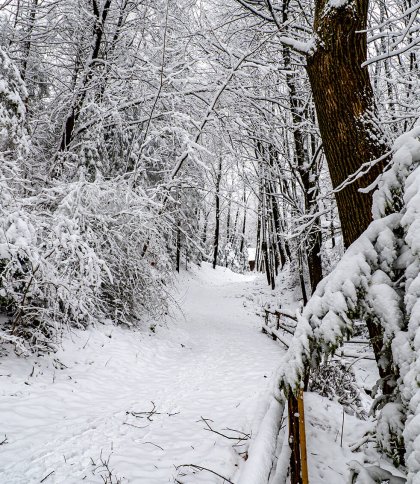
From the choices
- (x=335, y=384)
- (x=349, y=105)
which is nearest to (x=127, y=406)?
(x=335, y=384)

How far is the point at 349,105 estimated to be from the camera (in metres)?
2.83

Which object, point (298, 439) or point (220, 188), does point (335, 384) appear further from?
point (220, 188)

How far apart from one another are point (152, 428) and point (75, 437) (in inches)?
37.6

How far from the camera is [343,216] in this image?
9.57ft

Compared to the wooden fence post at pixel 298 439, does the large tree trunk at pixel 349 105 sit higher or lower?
higher

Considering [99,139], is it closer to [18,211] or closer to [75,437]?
[18,211]

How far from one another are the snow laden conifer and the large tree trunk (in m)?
Result: 0.88

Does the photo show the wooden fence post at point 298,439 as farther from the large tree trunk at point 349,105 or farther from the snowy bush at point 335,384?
the snowy bush at point 335,384

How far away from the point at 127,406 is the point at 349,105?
492cm

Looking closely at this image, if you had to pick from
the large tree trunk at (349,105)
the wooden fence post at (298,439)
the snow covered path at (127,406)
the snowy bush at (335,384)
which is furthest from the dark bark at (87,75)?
A: the wooden fence post at (298,439)

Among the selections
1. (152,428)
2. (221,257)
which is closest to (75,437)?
(152,428)

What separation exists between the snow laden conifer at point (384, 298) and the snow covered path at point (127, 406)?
194 centimetres

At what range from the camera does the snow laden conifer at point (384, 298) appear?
5.33 feet

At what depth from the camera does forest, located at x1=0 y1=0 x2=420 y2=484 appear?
1.81 meters
